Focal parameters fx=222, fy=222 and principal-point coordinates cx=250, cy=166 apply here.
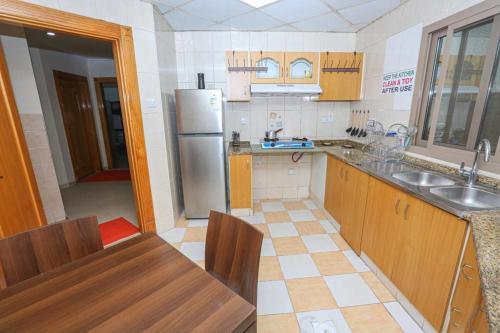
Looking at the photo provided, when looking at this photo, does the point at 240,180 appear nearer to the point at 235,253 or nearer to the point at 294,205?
the point at 294,205

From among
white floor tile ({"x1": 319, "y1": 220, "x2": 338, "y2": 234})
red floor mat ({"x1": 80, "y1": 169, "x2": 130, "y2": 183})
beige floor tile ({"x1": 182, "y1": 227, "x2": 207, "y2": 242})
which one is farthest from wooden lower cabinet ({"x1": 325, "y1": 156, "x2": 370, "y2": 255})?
red floor mat ({"x1": 80, "y1": 169, "x2": 130, "y2": 183})

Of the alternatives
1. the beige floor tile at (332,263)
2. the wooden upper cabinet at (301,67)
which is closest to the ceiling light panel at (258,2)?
the wooden upper cabinet at (301,67)

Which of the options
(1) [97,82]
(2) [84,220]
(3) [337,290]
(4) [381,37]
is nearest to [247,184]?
(3) [337,290]

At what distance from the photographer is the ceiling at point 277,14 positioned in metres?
2.19

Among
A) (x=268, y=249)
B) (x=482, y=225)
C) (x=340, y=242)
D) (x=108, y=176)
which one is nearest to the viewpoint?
(x=482, y=225)

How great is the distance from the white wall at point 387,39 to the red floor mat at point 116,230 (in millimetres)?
3186

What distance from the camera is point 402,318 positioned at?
150cm

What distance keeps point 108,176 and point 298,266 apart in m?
4.53

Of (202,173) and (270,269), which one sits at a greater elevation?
(202,173)

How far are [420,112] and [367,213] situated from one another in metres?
1.11

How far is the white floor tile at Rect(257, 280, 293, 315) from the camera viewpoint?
157 cm

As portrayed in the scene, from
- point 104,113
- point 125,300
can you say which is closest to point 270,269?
point 125,300

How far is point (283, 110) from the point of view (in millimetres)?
3260

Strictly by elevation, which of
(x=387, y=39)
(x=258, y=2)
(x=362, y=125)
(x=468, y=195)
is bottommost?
(x=468, y=195)
